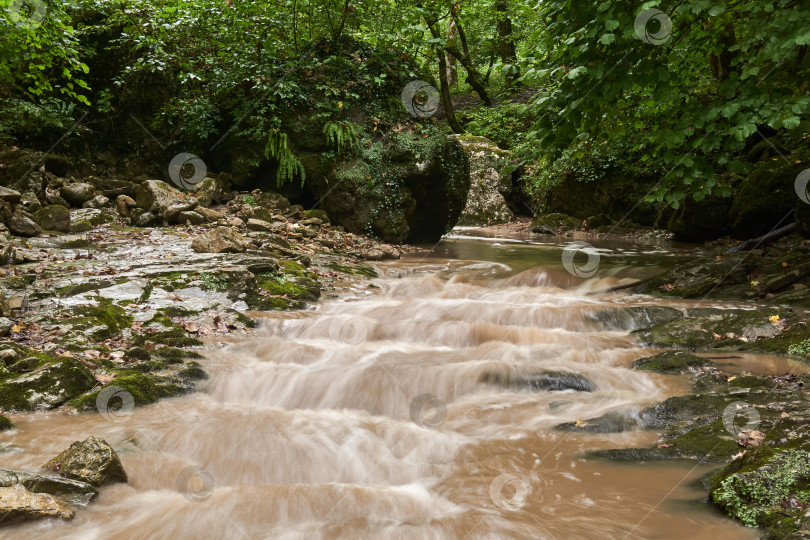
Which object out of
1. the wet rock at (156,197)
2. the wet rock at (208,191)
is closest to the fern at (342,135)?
the wet rock at (208,191)

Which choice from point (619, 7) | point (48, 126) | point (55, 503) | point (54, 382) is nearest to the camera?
point (55, 503)

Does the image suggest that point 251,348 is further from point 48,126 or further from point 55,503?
point 48,126

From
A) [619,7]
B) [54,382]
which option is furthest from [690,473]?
[54,382]

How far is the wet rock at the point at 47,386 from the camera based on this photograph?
4066 millimetres

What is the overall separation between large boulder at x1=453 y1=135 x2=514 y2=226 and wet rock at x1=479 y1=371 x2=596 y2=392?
17.4 meters

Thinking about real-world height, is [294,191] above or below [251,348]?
above

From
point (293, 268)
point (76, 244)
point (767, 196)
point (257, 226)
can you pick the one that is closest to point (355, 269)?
point (293, 268)

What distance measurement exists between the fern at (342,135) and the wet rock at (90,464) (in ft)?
30.8

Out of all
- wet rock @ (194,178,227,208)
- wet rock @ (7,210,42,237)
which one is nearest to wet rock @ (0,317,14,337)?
wet rock @ (7,210,42,237)

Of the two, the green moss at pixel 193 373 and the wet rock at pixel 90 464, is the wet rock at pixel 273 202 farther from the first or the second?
the wet rock at pixel 90 464

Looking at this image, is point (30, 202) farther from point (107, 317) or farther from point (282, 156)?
point (107, 317)

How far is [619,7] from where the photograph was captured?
5.00 meters

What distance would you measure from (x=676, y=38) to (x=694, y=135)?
4.30 ft

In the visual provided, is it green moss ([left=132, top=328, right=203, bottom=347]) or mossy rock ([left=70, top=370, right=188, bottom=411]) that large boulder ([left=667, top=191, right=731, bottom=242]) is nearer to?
green moss ([left=132, top=328, right=203, bottom=347])
